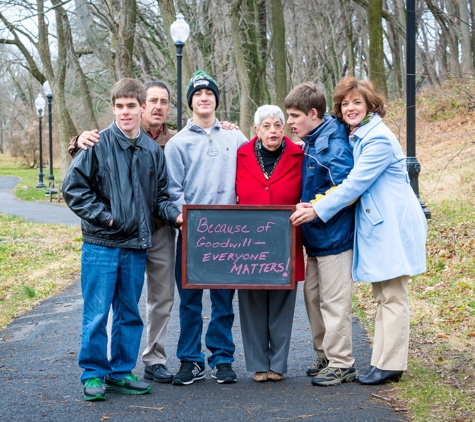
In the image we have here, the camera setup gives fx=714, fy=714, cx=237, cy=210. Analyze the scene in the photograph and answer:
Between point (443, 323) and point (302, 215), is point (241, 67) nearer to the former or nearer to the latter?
point (443, 323)

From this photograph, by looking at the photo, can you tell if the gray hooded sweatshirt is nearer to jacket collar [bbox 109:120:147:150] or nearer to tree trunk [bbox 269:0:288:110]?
jacket collar [bbox 109:120:147:150]

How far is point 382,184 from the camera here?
523 cm

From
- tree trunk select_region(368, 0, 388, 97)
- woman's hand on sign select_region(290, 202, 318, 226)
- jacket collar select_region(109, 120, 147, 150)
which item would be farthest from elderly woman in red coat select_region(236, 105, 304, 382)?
tree trunk select_region(368, 0, 388, 97)

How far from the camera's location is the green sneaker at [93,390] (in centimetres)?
496

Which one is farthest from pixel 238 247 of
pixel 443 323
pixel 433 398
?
pixel 443 323

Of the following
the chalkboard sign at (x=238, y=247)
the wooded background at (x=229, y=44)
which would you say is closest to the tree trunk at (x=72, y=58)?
the wooded background at (x=229, y=44)

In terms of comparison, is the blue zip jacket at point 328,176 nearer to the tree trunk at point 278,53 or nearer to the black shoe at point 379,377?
the black shoe at point 379,377

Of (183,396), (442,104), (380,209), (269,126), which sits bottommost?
(183,396)

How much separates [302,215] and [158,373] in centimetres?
167

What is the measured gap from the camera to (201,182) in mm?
5484

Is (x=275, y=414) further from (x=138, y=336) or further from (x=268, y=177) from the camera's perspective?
(x=268, y=177)

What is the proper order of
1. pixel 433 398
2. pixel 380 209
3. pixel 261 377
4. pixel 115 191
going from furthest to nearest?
pixel 261 377 < pixel 380 209 < pixel 115 191 < pixel 433 398

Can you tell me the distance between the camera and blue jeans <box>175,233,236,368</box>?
5.57 metres

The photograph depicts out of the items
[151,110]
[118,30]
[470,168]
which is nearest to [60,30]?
[118,30]
